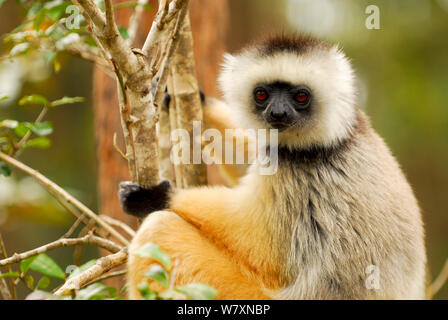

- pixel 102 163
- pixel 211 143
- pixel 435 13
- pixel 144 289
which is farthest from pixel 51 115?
pixel 144 289

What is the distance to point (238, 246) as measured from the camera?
5734mm

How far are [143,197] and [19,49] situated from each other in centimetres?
234

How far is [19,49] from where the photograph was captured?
6.31 meters

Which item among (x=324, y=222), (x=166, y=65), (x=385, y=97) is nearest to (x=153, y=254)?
(x=324, y=222)

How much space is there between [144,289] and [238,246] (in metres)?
2.46

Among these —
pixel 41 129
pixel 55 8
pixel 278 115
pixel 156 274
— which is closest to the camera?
pixel 156 274

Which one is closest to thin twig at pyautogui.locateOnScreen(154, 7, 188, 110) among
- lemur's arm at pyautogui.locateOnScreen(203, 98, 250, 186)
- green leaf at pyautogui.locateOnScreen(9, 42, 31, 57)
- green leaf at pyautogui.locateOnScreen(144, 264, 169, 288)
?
green leaf at pyautogui.locateOnScreen(9, 42, 31, 57)

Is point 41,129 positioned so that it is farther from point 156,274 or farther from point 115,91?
point 115,91

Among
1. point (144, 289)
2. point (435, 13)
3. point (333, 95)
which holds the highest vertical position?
point (435, 13)

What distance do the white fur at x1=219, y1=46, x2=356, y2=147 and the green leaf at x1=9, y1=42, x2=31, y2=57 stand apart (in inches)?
103

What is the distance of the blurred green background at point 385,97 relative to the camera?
16359 mm

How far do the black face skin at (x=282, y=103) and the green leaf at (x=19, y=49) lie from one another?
2.78 meters

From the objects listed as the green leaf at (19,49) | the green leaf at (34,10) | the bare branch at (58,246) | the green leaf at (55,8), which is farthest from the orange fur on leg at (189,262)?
the green leaf at (34,10)
